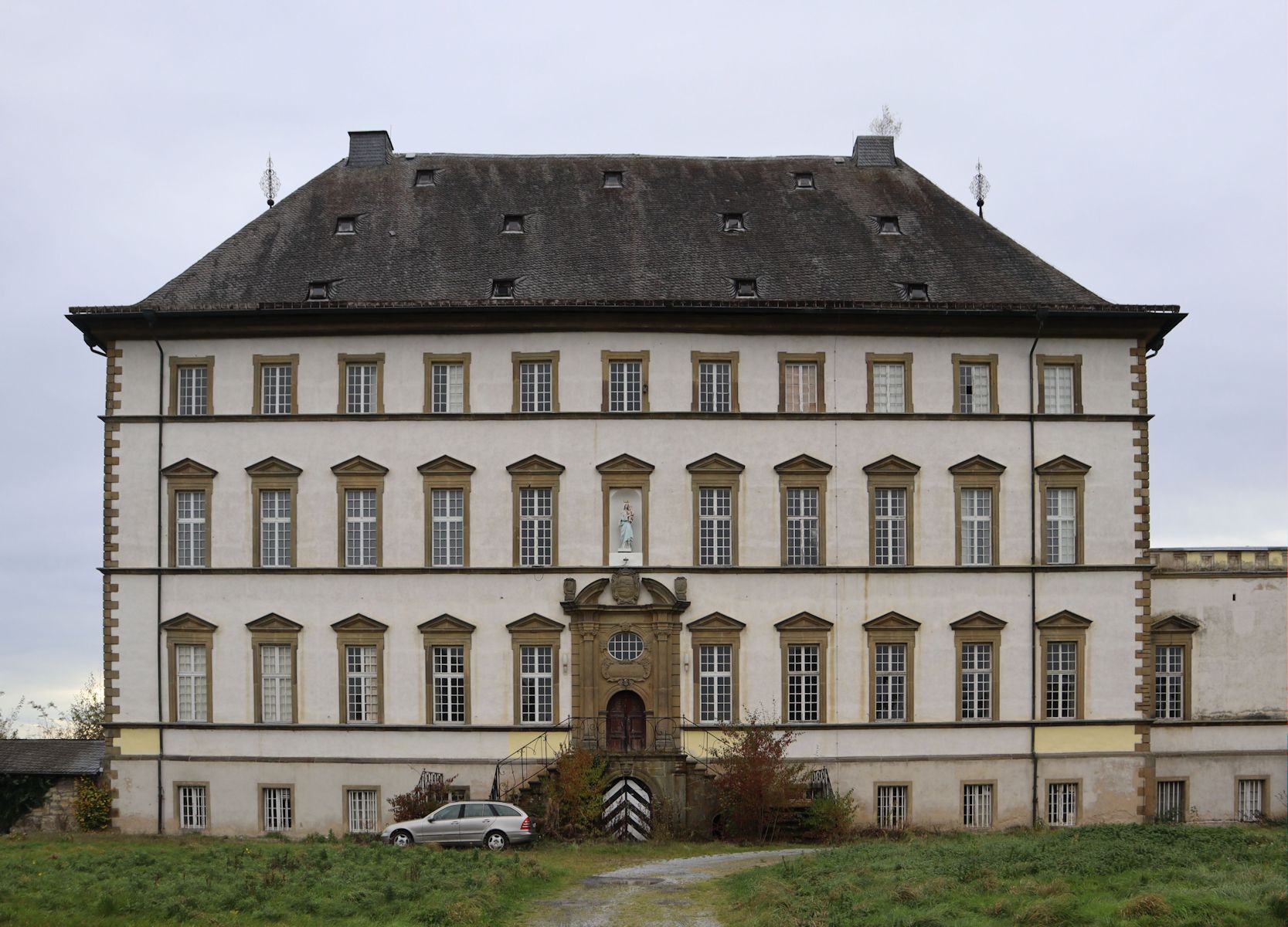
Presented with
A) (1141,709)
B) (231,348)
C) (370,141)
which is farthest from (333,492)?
(1141,709)

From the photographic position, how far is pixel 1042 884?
66.7 ft

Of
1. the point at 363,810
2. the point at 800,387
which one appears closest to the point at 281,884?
the point at 363,810

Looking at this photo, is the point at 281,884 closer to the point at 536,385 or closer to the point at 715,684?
the point at 715,684

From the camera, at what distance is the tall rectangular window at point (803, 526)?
35938mm

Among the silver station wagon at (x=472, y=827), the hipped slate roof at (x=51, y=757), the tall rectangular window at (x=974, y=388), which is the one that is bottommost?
the silver station wagon at (x=472, y=827)

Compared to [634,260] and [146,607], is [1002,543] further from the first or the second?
[146,607]

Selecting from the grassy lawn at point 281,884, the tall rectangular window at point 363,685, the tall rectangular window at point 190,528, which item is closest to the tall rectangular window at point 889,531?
the grassy lawn at point 281,884

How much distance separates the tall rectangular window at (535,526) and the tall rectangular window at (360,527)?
361 cm

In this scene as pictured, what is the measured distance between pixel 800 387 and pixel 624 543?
583 centimetres

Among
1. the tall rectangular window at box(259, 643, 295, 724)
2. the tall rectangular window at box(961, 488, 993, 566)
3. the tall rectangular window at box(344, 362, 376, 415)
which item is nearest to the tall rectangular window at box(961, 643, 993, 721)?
the tall rectangular window at box(961, 488, 993, 566)

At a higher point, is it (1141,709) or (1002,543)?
(1002,543)

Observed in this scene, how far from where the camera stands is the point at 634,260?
3791 centimetres

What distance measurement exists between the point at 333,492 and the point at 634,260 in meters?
9.65

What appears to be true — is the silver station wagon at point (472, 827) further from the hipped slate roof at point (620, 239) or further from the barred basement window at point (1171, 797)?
the barred basement window at point (1171, 797)
